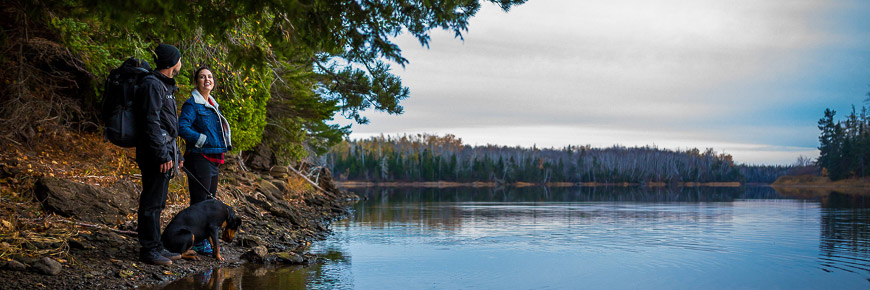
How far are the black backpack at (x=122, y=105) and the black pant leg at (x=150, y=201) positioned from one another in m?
0.30

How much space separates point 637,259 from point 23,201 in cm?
701

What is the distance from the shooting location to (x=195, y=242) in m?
6.45

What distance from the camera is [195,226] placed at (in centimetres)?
628

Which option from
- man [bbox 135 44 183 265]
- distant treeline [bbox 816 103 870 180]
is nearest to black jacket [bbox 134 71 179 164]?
man [bbox 135 44 183 265]

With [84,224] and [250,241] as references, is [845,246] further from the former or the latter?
[84,224]

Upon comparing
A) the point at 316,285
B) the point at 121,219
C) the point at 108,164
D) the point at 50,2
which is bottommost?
the point at 316,285

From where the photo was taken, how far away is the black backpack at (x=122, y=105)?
559cm

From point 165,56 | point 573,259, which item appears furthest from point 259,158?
point 165,56

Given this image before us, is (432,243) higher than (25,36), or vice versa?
(25,36)

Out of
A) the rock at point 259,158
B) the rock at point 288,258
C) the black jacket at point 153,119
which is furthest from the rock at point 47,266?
the rock at point 259,158

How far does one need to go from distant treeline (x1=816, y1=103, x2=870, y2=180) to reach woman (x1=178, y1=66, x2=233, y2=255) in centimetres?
10027

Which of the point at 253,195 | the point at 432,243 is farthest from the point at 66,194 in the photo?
the point at 253,195

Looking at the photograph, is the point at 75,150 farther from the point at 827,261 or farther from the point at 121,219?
the point at 827,261

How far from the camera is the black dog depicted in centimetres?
619
